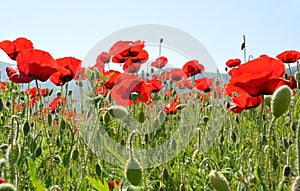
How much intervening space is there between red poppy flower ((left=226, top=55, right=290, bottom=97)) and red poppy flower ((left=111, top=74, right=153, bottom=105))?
106cm

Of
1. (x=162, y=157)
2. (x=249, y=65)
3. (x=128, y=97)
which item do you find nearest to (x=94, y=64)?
(x=128, y=97)

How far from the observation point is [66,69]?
2271mm

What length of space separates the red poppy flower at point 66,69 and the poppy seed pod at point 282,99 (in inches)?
56.9

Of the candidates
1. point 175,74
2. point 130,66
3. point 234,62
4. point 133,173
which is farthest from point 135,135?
point 234,62

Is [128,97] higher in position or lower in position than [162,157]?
higher

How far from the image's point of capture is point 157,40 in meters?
4.16

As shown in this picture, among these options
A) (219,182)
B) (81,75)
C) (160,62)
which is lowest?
(219,182)

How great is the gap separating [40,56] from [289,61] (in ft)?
7.80

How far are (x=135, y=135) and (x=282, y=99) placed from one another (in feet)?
6.16

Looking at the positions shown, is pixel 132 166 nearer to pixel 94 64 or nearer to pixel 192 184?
pixel 192 184

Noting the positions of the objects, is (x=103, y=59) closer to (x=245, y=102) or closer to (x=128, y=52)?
(x=128, y=52)

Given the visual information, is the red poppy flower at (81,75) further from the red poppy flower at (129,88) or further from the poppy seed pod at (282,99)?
the poppy seed pod at (282,99)

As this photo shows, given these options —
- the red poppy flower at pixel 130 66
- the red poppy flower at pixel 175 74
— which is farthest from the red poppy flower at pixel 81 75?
the red poppy flower at pixel 175 74

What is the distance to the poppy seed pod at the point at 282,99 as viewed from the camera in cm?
102
